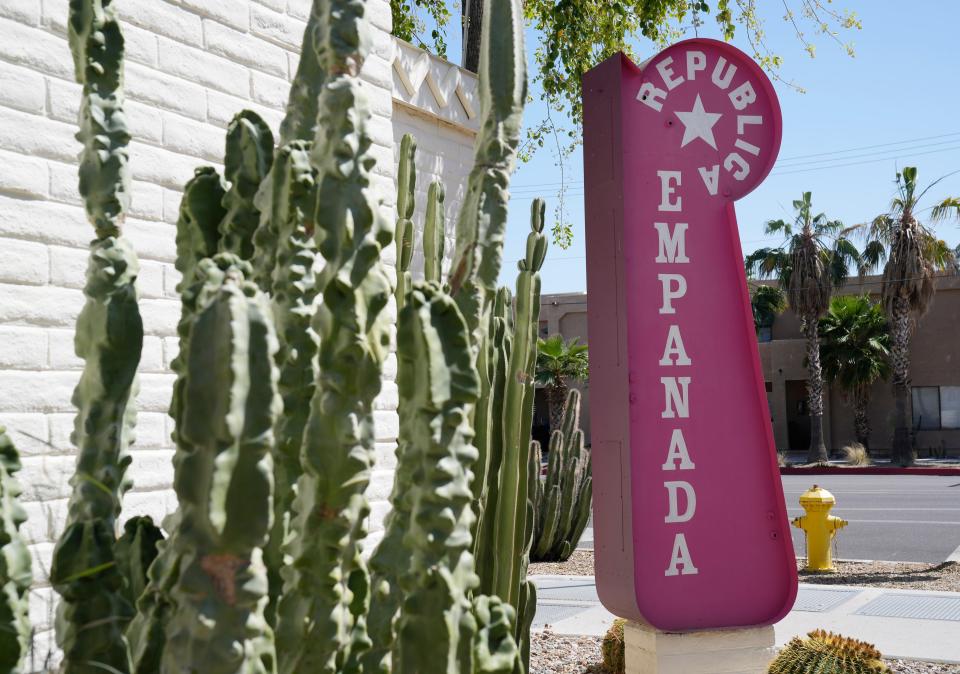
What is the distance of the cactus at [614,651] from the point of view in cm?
491

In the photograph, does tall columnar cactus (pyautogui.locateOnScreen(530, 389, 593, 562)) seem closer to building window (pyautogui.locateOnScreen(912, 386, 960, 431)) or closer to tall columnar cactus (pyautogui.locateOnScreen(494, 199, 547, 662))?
tall columnar cactus (pyautogui.locateOnScreen(494, 199, 547, 662))

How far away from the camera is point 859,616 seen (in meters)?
6.92

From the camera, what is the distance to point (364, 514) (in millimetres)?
1306

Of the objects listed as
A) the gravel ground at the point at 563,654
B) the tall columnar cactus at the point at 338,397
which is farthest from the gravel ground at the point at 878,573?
the tall columnar cactus at the point at 338,397

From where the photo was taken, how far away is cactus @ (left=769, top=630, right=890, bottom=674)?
13.1 feet

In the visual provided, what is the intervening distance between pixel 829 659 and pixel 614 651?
1.23 meters

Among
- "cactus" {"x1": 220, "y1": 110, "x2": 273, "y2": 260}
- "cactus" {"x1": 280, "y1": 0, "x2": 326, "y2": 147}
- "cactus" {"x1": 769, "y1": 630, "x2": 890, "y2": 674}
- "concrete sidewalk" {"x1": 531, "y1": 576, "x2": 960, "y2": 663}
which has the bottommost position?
"concrete sidewalk" {"x1": 531, "y1": 576, "x2": 960, "y2": 663}

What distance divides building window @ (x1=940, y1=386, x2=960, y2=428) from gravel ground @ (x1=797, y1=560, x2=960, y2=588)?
2807 cm

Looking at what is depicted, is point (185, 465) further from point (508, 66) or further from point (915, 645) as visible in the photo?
point (915, 645)

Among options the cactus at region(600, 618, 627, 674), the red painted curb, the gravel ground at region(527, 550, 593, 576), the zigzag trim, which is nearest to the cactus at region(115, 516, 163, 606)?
the cactus at region(600, 618, 627, 674)

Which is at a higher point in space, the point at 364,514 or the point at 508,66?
the point at 508,66

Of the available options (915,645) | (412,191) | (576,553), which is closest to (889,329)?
(576,553)

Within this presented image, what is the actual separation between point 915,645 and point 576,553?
573cm

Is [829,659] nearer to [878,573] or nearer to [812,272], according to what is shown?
[878,573]
